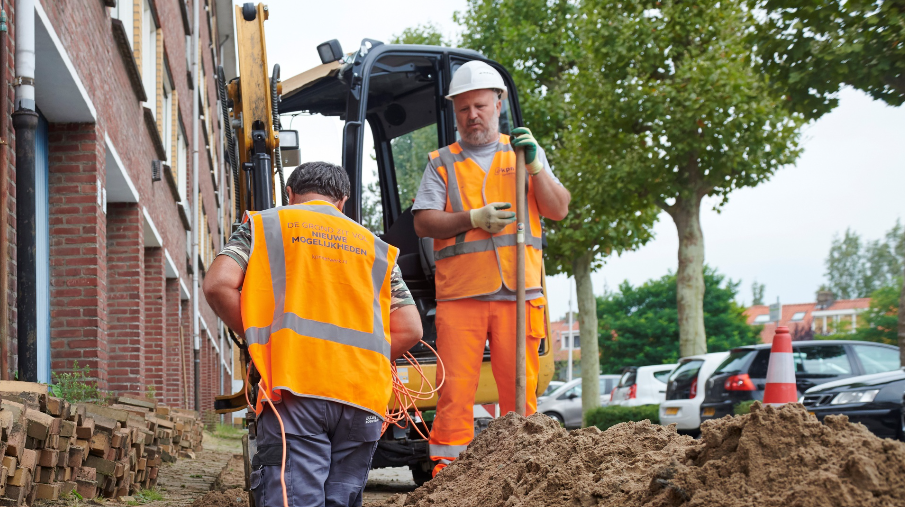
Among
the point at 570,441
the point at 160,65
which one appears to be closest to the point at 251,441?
the point at 570,441

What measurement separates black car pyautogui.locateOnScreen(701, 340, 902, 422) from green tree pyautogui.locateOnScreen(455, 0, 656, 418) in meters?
6.40

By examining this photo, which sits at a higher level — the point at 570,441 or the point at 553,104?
the point at 553,104

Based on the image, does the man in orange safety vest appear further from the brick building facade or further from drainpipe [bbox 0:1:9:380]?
the brick building facade

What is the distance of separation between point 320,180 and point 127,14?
7886mm

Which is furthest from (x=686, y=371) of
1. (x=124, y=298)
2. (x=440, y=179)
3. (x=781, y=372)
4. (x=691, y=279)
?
(x=440, y=179)

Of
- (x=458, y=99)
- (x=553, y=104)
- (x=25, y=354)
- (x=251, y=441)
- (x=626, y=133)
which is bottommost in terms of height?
(x=251, y=441)

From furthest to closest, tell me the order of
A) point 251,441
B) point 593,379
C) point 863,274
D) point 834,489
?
point 863,274 < point 593,379 < point 251,441 < point 834,489

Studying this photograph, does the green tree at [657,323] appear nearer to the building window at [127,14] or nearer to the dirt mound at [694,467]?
the building window at [127,14]

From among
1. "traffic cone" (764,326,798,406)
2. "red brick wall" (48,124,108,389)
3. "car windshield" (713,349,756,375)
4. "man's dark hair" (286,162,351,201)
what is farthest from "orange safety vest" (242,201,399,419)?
"car windshield" (713,349,756,375)

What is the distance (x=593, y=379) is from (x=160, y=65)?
42.5 ft

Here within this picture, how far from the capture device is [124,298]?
10.4 m

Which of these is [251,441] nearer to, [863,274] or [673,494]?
[673,494]

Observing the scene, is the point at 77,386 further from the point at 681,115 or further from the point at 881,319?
the point at 881,319

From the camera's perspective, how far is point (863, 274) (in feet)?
303
